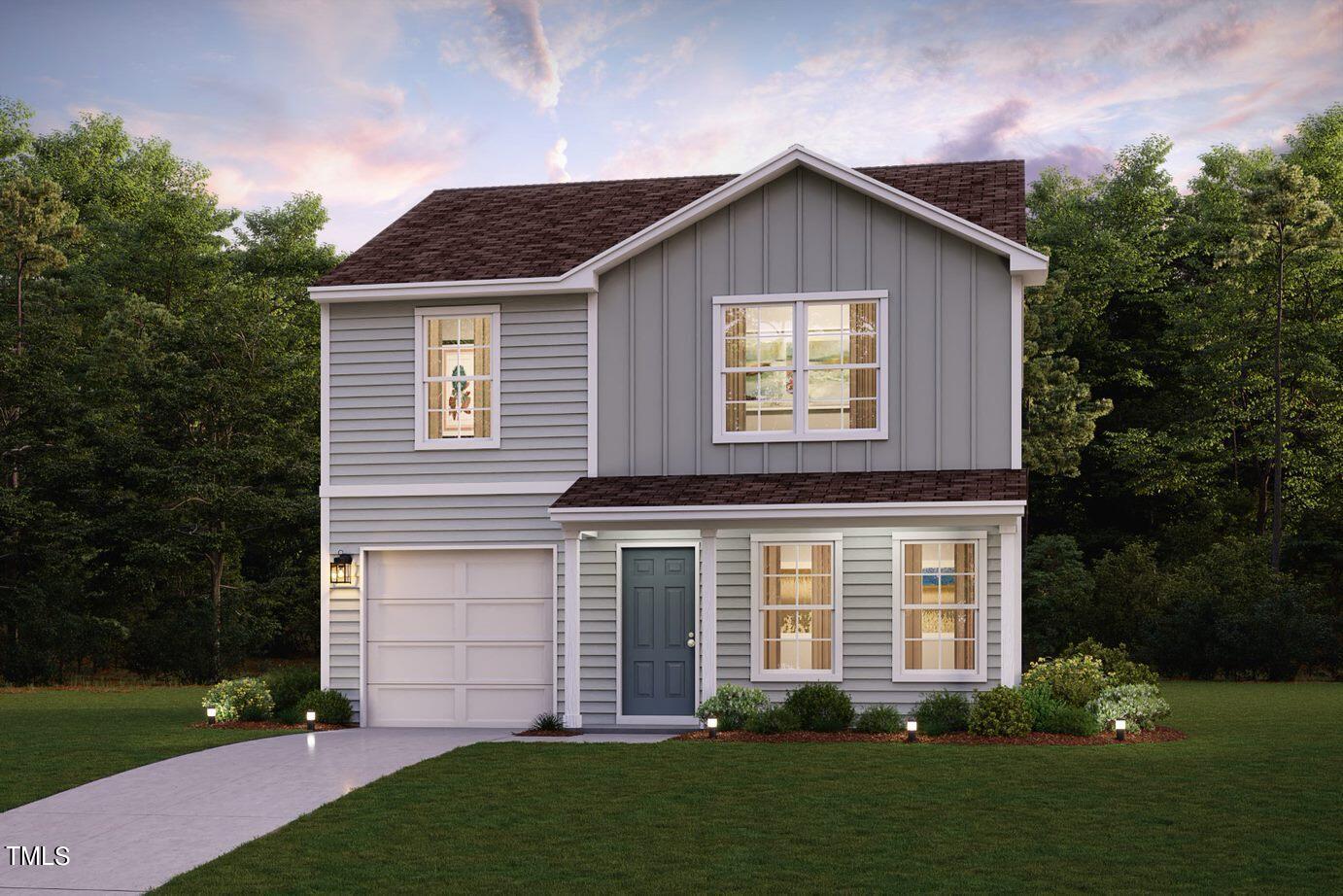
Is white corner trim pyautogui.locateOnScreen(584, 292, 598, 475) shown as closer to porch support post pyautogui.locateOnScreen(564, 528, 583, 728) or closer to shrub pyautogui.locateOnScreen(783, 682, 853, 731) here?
porch support post pyautogui.locateOnScreen(564, 528, 583, 728)

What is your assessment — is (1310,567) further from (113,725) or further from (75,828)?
(75,828)

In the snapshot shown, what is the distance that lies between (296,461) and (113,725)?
15.0 metres

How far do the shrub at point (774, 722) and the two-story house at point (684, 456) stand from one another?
3.10 ft

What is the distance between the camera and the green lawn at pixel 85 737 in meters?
13.6

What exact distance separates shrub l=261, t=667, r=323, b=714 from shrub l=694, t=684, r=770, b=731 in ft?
18.1

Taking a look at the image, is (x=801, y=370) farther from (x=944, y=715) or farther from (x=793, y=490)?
(x=944, y=715)

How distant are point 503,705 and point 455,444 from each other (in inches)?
135

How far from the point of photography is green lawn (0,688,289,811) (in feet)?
44.7

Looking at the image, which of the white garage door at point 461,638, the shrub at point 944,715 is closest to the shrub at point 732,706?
the shrub at point 944,715

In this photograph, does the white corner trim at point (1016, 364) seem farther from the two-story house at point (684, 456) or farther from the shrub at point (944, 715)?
the shrub at point (944, 715)

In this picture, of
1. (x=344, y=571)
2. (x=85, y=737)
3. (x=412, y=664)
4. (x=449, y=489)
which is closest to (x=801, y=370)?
(x=449, y=489)

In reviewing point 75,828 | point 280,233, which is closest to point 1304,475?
point 280,233

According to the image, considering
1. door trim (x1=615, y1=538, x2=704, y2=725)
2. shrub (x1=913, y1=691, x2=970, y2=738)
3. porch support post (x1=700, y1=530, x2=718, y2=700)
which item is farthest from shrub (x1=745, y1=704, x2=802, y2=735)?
door trim (x1=615, y1=538, x2=704, y2=725)

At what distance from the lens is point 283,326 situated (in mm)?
36781
